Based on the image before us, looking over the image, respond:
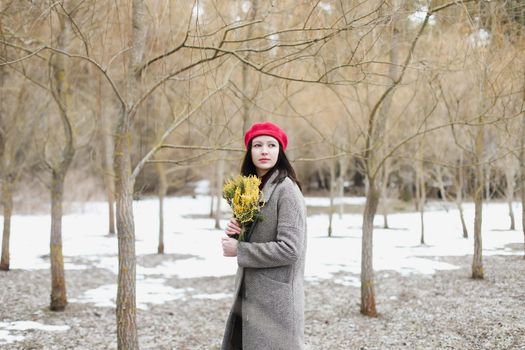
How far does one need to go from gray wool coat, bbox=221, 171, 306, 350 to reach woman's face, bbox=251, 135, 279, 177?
0.17 meters

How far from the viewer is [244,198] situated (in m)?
2.36

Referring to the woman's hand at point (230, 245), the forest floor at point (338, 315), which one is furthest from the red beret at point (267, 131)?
the forest floor at point (338, 315)

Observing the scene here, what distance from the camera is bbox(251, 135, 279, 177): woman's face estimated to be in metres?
2.58

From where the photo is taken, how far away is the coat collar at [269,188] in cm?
249

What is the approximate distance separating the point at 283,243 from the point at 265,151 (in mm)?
549

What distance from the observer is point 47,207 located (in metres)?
20.9

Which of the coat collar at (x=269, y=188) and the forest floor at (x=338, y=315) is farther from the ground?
the coat collar at (x=269, y=188)

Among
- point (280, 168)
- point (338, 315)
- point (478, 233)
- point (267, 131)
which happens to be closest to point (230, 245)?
point (280, 168)

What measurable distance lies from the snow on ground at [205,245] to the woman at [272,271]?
3809mm

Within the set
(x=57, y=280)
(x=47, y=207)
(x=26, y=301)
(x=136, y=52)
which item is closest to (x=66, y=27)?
(x=136, y=52)

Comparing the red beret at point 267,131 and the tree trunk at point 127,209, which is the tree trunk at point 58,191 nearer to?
the tree trunk at point 127,209

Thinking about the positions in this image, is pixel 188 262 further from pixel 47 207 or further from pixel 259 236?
pixel 47 207

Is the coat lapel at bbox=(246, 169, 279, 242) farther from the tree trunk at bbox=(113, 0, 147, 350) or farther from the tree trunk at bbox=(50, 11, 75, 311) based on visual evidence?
the tree trunk at bbox=(50, 11, 75, 311)

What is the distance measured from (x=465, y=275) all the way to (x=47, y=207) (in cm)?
1837
